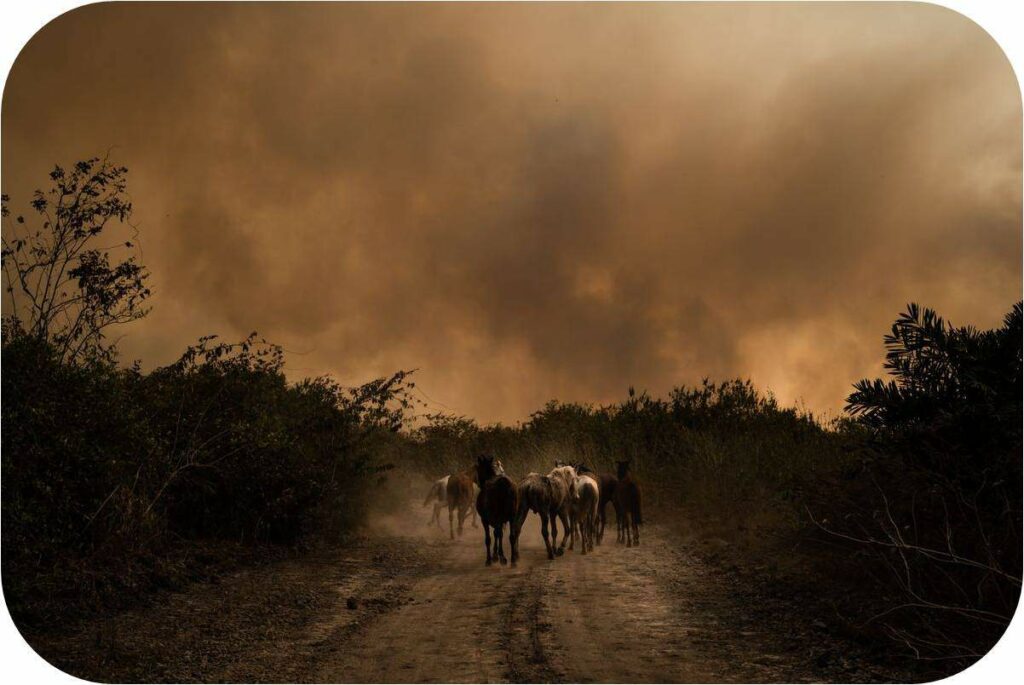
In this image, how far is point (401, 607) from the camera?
9.09m

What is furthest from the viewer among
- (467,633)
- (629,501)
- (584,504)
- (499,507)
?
(629,501)

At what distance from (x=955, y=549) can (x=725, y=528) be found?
27.0 ft

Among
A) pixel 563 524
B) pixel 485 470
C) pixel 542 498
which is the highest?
pixel 485 470

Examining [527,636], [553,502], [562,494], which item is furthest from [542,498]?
[527,636]

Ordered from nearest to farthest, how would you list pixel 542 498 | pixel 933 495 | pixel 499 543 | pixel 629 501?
1. pixel 933 495
2. pixel 499 543
3. pixel 542 498
4. pixel 629 501

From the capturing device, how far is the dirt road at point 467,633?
21.0ft

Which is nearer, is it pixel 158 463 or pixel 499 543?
pixel 158 463

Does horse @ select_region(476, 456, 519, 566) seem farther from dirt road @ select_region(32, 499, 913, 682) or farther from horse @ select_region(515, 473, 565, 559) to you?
dirt road @ select_region(32, 499, 913, 682)

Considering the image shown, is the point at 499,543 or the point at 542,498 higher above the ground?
the point at 542,498

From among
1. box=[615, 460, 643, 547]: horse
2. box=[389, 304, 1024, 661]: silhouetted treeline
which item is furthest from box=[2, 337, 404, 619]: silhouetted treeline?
box=[389, 304, 1024, 661]: silhouetted treeline

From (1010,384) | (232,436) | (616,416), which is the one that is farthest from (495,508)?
(616,416)

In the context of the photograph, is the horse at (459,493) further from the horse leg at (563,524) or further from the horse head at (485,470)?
the horse head at (485,470)

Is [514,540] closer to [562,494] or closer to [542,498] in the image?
[542,498]

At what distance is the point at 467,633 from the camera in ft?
24.8
